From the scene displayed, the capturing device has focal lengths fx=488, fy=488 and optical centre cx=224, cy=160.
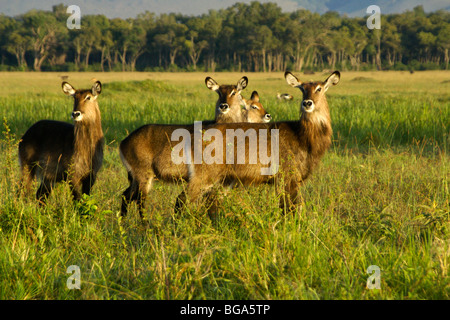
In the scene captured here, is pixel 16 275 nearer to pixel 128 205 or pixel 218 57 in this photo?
pixel 128 205

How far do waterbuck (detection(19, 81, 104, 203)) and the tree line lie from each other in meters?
78.0

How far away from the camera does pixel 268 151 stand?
485 centimetres

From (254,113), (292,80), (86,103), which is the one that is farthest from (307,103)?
(254,113)

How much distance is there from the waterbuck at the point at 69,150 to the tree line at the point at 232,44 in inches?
3070

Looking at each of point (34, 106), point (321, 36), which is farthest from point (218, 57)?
point (34, 106)

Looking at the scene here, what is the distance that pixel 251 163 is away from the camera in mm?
4785

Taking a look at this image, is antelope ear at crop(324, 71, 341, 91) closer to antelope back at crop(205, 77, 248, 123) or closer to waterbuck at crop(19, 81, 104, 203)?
antelope back at crop(205, 77, 248, 123)

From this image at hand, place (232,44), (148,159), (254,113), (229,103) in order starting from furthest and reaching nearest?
(232,44) → (254,113) → (229,103) → (148,159)

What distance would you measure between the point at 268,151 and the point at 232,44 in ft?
287

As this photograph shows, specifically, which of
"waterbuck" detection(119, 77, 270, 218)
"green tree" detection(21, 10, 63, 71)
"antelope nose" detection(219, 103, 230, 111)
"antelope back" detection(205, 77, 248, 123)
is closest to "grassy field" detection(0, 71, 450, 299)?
"waterbuck" detection(119, 77, 270, 218)

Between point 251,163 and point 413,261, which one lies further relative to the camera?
point 251,163

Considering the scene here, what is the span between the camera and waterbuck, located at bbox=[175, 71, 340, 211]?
4.72 metres

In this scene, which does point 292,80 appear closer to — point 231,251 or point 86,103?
point 86,103

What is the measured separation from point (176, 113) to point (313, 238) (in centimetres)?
798
